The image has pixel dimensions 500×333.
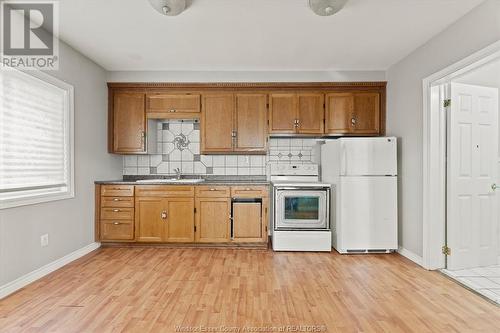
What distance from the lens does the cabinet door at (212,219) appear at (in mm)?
4223

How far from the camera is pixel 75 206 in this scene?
374 centimetres

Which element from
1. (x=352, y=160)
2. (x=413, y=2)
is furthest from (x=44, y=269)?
(x=413, y=2)

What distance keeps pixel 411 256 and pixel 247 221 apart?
6.78 ft

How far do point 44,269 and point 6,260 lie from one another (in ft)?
1.77

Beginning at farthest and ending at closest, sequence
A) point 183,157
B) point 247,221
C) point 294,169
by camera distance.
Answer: point 183,157, point 294,169, point 247,221

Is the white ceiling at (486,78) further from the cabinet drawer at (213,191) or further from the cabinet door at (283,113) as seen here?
the cabinet drawer at (213,191)

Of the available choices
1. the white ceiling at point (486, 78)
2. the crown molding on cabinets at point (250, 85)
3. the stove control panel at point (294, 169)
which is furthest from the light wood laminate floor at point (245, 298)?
the crown molding on cabinets at point (250, 85)

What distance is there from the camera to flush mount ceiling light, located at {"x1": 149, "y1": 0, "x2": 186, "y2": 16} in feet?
8.31

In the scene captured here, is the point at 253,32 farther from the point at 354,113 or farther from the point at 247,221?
the point at 247,221

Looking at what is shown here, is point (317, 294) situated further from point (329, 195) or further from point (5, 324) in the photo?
point (5, 324)

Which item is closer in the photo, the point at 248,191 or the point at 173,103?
the point at 248,191

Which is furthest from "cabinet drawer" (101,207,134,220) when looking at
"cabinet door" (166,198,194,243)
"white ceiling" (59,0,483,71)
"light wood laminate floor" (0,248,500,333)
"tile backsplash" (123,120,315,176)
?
"white ceiling" (59,0,483,71)

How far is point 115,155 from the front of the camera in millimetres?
4770

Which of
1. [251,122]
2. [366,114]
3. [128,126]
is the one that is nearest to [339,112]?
[366,114]
